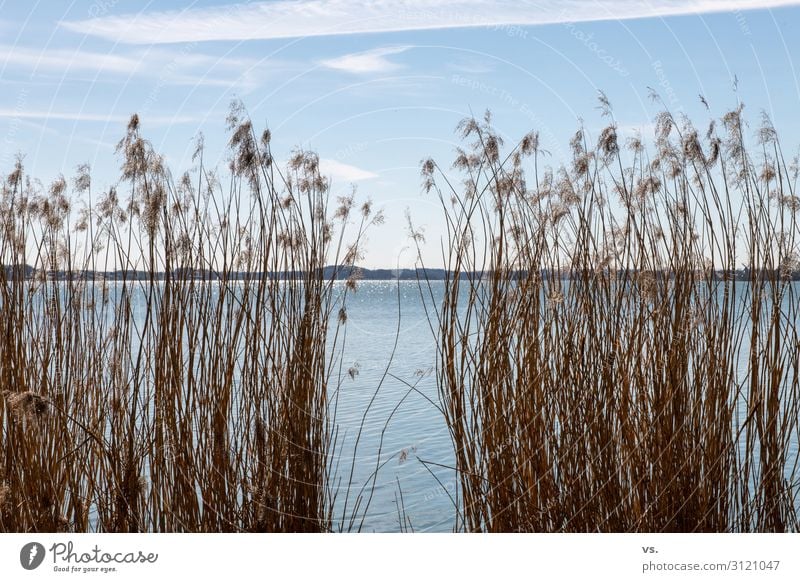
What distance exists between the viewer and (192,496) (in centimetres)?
227

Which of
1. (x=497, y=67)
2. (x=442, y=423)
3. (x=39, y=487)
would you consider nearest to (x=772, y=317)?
(x=497, y=67)

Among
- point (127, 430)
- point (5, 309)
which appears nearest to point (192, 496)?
point (127, 430)

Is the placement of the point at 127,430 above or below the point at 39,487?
above

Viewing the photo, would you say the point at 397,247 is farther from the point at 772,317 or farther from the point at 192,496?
the point at 772,317

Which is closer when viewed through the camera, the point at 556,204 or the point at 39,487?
the point at 39,487

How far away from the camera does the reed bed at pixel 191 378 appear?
2.23 m

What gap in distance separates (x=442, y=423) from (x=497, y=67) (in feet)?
16.2

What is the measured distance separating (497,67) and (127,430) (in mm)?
1644

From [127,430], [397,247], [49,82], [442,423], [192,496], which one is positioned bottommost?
[442,423]

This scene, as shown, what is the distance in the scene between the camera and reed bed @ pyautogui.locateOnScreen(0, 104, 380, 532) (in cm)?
223

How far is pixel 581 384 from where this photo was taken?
2.28m

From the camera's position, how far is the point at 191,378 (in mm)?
2238
